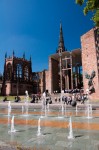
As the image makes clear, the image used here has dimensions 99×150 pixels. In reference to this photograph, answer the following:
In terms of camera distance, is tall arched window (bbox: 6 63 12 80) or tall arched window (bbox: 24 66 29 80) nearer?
tall arched window (bbox: 6 63 12 80)

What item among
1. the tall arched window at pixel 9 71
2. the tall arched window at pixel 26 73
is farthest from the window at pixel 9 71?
the tall arched window at pixel 26 73

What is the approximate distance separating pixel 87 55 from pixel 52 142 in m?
40.9

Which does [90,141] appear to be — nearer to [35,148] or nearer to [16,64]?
[35,148]

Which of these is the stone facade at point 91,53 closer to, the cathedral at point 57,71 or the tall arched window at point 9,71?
the cathedral at point 57,71

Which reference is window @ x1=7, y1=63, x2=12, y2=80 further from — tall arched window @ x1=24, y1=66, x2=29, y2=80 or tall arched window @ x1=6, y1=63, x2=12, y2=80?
tall arched window @ x1=24, y1=66, x2=29, y2=80

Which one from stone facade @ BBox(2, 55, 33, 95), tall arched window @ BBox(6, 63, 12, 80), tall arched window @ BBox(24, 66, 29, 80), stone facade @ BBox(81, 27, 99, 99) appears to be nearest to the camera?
stone facade @ BBox(81, 27, 99, 99)

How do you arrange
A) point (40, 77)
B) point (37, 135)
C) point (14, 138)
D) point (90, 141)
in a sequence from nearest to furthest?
point (90, 141)
point (14, 138)
point (37, 135)
point (40, 77)

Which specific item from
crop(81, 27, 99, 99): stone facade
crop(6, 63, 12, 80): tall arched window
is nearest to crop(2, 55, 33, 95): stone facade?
crop(6, 63, 12, 80): tall arched window

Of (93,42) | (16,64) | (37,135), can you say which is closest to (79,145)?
(37,135)

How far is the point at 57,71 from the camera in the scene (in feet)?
203

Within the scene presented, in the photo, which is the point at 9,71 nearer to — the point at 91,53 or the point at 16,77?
the point at 16,77

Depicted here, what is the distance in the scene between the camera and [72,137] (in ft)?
20.0

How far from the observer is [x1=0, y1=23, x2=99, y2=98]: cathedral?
4375cm

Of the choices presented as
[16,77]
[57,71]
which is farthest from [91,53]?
[16,77]
